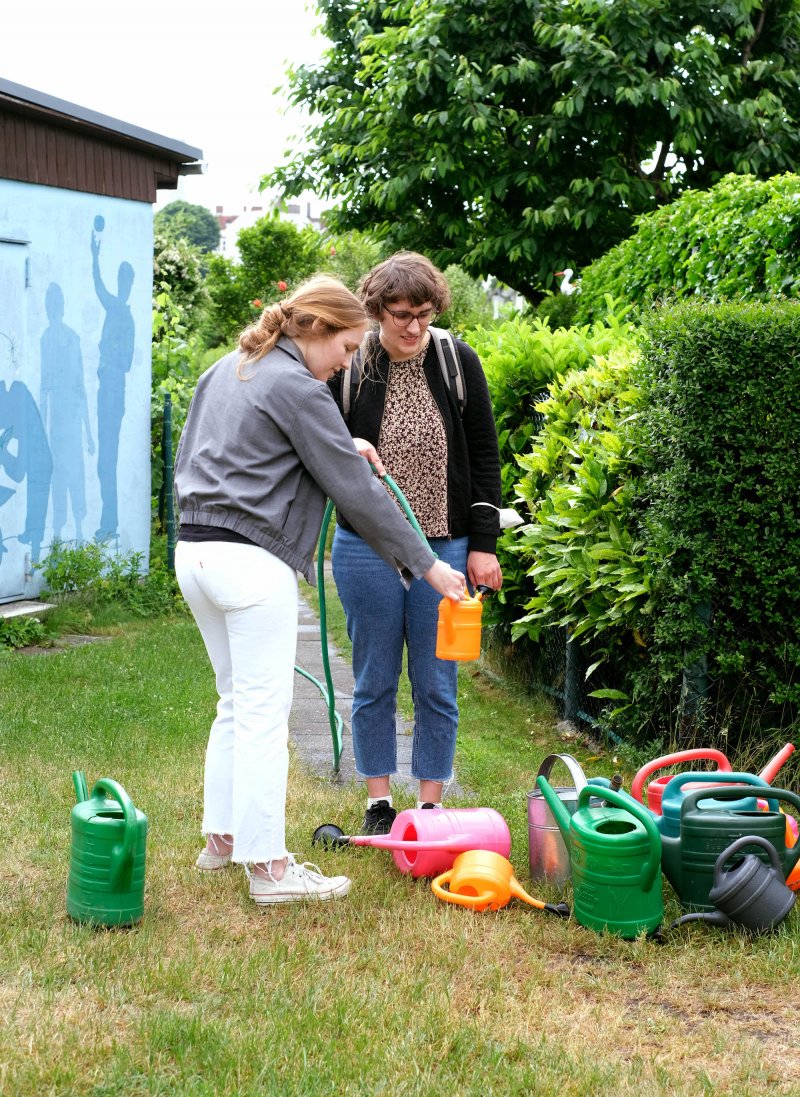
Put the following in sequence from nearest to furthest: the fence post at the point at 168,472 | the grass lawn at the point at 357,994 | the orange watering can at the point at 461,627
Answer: the grass lawn at the point at 357,994 < the orange watering can at the point at 461,627 < the fence post at the point at 168,472

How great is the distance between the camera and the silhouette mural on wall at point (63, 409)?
8492 millimetres

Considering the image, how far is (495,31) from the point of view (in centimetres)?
1399

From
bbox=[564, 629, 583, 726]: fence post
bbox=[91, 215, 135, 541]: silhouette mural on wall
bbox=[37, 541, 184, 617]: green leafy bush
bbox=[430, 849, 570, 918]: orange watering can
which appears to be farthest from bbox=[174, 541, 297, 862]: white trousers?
bbox=[91, 215, 135, 541]: silhouette mural on wall

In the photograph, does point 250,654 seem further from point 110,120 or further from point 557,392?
point 110,120

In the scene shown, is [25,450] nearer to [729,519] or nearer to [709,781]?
[729,519]

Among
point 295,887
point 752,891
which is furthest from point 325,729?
point 752,891

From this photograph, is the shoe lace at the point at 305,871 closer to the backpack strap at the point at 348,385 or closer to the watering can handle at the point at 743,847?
the watering can handle at the point at 743,847

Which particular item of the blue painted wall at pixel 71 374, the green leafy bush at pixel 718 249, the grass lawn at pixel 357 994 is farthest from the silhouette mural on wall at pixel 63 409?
the grass lawn at pixel 357 994

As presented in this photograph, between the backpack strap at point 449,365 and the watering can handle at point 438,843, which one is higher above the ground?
the backpack strap at point 449,365

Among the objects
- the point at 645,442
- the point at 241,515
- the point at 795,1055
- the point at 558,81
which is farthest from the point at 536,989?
the point at 558,81

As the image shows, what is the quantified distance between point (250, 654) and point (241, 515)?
1.29 ft

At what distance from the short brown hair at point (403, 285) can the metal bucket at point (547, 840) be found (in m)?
1.47

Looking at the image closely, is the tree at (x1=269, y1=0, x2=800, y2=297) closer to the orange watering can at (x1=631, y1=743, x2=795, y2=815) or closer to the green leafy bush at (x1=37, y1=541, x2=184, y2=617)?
the green leafy bush at (x1=37, y1=541, x2=184, y2=617)

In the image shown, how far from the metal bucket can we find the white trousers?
768 millimetres
